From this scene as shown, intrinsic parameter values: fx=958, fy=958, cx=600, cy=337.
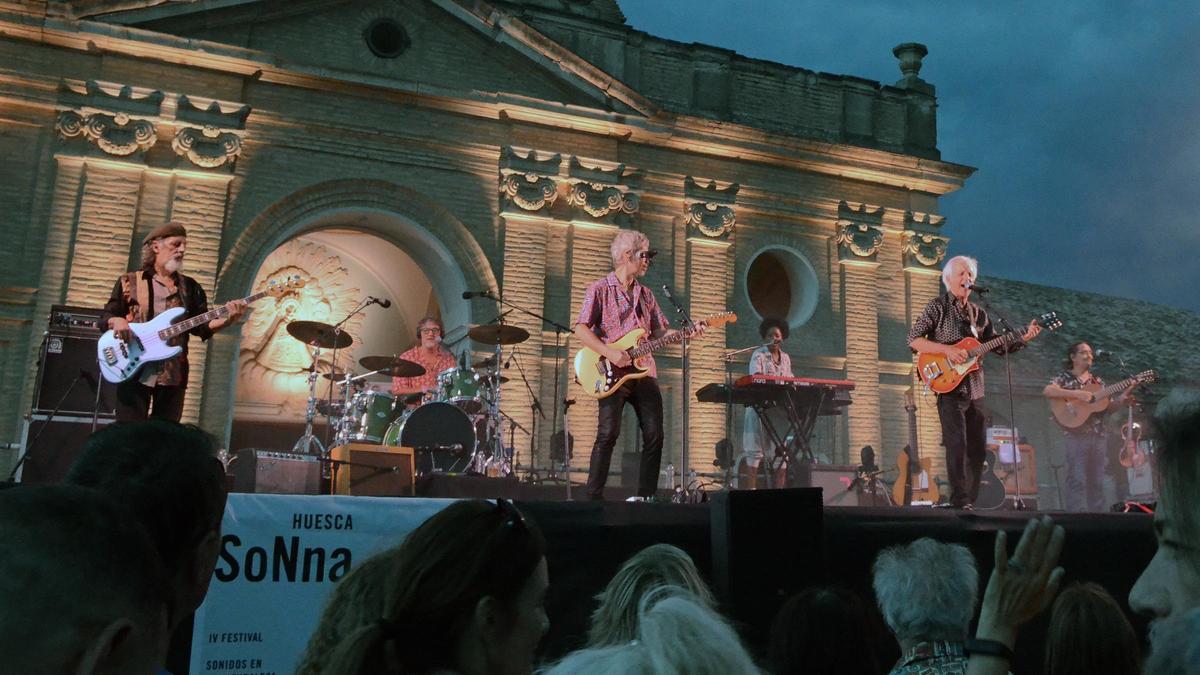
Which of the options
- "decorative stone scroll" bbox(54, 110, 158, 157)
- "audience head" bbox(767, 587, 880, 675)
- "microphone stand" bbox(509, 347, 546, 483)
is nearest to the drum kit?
"microphone stand" bbox(509, 347, 546, 483)

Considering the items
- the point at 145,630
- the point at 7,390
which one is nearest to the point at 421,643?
the point at 145,630

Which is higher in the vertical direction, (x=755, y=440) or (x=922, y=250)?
(x=922, y=250)

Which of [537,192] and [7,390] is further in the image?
[537,192]

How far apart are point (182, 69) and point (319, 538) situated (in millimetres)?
12754

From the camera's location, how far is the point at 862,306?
63.7ft

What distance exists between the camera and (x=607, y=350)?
7934 mm

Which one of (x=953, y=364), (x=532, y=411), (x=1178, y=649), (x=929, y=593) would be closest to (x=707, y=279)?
(x=532, y=411)

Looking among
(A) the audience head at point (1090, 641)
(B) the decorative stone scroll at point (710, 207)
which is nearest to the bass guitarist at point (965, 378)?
(A) the audience head at point (1090, 641)

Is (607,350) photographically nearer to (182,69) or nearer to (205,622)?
(205,622)

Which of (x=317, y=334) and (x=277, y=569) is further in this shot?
(x=317, y=334)

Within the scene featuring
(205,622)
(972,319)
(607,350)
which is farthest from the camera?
(972,319)

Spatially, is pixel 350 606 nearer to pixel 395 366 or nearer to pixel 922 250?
pixel 395 366

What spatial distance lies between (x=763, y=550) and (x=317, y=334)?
9110 mm

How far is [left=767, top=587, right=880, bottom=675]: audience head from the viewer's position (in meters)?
3.59
